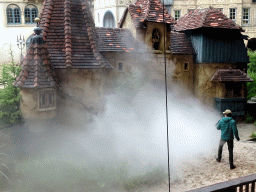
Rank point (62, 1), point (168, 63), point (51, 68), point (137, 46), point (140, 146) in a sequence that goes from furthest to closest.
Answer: point (168, 63) → point (137, 46) → point (62, 1) → point (140, 146) → point (51, 68)

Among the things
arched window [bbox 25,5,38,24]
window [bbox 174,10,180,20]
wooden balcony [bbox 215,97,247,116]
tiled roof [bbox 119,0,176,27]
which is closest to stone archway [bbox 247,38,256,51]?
window [bbox 174,10,180,20]

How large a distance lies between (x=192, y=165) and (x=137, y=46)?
637cm

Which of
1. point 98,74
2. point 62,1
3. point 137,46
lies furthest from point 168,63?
point 62,1

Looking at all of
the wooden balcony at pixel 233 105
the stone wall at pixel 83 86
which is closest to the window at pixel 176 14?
the wooden balcony at pixel 233 105

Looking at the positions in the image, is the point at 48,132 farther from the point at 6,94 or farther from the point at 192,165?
the point at 192,165

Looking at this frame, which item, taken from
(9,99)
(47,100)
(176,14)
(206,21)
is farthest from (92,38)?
(176,14)

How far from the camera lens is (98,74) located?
10320 mm

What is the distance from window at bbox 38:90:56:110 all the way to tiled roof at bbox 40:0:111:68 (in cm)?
115

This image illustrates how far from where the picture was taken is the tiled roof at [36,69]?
867 cm

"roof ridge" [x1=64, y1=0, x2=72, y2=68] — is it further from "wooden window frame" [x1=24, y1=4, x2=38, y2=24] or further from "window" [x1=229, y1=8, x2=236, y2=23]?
"window" [x1=229, y1=8, x2=236, y2=23]

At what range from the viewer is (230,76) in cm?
1409

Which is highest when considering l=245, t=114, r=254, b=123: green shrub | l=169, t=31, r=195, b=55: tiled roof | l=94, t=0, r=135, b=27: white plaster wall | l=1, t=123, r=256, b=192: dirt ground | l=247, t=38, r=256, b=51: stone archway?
l=94, t=0, r=135, b=27: white plaster wall

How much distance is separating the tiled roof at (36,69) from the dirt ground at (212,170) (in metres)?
4.73

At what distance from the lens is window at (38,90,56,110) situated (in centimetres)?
889
